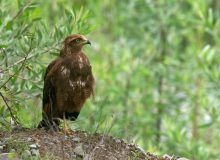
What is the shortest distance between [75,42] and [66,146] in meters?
1.62

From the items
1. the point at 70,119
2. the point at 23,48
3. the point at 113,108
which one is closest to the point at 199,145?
the point at 113,108

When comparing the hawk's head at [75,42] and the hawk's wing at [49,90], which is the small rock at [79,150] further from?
the hawk's head at [75,42]

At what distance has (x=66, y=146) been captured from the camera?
7.95 meters

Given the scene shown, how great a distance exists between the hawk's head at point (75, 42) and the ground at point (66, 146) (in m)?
1.06

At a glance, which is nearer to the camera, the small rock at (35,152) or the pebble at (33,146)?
the small rock at (35,152)

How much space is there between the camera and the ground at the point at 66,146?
7.55 m

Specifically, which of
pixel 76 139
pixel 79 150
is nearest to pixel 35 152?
pixel 79 150

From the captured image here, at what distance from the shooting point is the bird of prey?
8.92 metres

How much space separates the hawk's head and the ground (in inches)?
41.9

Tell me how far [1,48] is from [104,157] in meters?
1.87

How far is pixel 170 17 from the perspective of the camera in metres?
17.2

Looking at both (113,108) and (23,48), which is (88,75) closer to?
(23,48)

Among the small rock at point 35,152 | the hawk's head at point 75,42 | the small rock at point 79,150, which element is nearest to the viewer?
the small rock at point 35,152

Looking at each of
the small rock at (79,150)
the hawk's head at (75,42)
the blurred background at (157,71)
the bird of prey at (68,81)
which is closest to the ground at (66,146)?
the small rock at (79,150)
